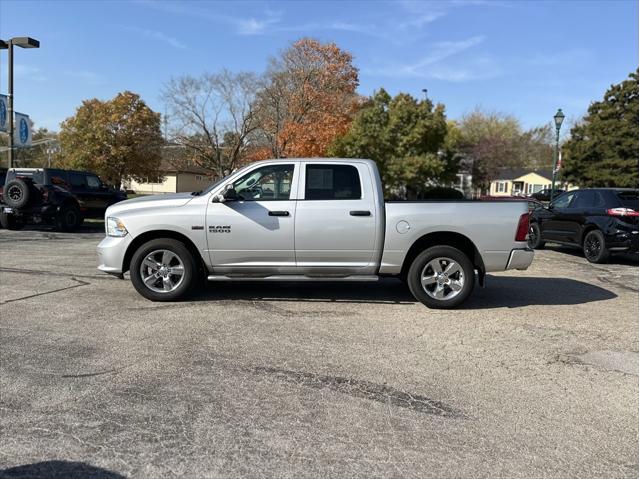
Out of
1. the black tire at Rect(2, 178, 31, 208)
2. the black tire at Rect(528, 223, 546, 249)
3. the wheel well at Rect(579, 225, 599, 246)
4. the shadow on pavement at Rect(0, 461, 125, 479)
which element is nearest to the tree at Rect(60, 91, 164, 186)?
the black tire at Rect(2, 178, 31, 208)

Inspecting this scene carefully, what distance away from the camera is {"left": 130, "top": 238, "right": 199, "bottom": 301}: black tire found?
6.48 meters

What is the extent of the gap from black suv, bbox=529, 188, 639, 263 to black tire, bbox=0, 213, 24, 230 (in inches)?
572

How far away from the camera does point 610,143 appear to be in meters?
32.2

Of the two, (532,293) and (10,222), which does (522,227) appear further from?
(10,222)

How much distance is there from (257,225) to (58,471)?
3.94 m

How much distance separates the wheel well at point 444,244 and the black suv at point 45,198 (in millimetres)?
12465

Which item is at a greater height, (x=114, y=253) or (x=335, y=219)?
(x=335, y=219)

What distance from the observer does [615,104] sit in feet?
109

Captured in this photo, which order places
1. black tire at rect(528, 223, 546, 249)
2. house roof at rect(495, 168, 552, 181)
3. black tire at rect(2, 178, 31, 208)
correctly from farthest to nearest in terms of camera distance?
house roof at rect(495, 168, 552, 181)
black tire at rect(2, 178, 31, 208)
black tire at rect(528, 223, 546, 249)

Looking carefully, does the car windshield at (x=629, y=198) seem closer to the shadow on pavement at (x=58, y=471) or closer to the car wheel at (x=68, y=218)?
the shadow on pavement at (x=58, y=471)

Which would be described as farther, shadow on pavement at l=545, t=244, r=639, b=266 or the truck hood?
shadow on pavement at l=545, t=244, r=639, b=266

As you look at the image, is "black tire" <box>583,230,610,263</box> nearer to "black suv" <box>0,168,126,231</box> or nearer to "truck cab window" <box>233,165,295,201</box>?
"truck cab window" <box>233,165,295,201</box>

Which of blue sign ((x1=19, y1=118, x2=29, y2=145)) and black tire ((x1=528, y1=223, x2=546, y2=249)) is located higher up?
blue sign ((x1=19, y1=118, x2=29, y2=145))

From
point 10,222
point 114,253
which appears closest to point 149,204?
point 114,253
